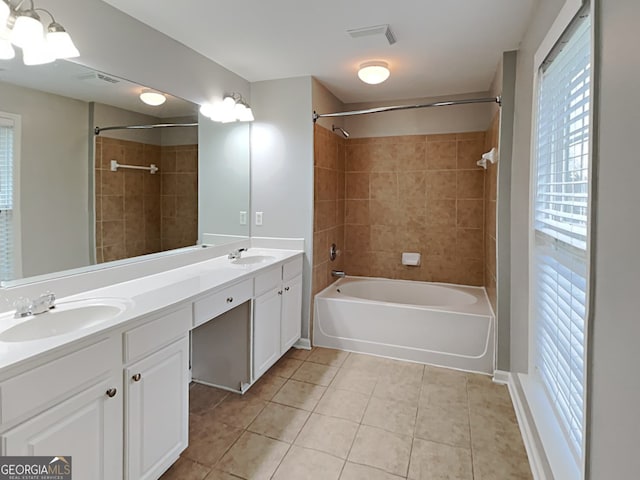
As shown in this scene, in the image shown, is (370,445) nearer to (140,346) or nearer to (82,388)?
(140,346)

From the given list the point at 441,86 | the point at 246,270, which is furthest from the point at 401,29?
the point at 246,270

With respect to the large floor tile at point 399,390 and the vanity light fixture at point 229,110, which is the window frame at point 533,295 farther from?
the vanity light fixture at point 229,110

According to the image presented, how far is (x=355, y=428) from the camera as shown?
2.15m

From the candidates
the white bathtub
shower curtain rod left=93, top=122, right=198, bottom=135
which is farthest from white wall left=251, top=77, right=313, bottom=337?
shower curtain rod left=93, top=122, right=198, bottom=135

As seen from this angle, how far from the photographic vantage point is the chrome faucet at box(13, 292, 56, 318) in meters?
1.48

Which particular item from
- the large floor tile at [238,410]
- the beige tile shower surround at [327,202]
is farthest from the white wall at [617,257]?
the beige tile shower surround at [327,202]

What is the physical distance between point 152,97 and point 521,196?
7.74ft

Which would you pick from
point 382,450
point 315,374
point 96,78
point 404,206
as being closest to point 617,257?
point 382,450

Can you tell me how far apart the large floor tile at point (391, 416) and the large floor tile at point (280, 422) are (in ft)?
1.30

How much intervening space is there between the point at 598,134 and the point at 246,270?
1936mm

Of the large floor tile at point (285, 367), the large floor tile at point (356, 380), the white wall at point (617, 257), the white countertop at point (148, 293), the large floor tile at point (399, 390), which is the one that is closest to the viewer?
the white wall at point (617, 257)

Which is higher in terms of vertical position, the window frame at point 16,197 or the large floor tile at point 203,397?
the window frame at point 16,197

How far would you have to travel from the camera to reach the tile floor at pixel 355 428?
1824mm

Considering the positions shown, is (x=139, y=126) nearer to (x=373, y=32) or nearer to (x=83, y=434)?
(x=373, y=32)
